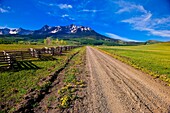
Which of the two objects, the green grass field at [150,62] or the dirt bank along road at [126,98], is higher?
the dirt bank along road at [126,98]

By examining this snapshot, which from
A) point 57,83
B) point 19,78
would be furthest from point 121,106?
point 19,78

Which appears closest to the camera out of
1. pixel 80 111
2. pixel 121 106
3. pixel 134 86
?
→ pixel 80 111

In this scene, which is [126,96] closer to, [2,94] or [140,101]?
[140,101]

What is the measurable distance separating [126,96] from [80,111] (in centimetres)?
352

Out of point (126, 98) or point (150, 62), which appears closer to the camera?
point (126, 98)

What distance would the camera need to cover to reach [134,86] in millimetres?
11867

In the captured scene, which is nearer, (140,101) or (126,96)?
(140,101)

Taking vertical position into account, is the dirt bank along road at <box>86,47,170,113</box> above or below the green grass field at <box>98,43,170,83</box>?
above

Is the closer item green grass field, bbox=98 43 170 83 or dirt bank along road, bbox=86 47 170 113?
dirt bank along road, bbox=86 47 170 113

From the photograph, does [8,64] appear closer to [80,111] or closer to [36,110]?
[36,110]

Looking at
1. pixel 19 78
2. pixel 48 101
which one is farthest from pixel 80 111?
pixel 19 78

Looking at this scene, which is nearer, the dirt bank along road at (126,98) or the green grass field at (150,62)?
the dirt bank along road at (126,98)

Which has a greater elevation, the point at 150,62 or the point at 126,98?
the point at 126,98

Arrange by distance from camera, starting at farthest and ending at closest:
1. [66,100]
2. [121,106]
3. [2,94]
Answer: [2,94] < [66,100] < [121,106]
